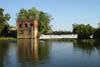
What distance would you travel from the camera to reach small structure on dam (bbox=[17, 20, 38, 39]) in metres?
64.8

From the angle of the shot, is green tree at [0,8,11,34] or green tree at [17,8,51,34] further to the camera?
green tree at [17,8,51,34]

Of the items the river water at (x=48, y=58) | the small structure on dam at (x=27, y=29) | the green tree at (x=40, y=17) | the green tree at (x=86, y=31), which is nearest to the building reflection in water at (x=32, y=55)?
the river water at (x=48, y=58)

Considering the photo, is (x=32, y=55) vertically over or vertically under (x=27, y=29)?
under

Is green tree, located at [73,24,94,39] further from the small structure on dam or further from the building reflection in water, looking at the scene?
the building reflection in water

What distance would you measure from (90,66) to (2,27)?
5746 cm

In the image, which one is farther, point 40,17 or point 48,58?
point 40,17

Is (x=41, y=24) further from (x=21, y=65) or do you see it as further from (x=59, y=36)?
(x=21, y=65)

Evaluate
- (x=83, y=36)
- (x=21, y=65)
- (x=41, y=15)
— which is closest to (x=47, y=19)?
(x=41, y=15)

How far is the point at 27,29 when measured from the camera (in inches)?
2589

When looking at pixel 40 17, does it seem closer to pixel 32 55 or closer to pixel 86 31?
pixel 86 31

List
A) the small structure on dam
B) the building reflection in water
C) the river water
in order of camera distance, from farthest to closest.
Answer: the small structure on dam, the building reflection in water, the river water

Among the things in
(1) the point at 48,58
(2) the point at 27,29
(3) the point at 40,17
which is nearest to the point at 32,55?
(1) the point at 48,58

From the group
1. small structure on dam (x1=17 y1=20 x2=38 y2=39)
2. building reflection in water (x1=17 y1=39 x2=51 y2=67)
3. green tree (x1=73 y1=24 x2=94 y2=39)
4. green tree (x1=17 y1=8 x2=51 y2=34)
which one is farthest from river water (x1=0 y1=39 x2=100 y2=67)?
green tree (x1=17 y1=8 x2=51 y2=34)

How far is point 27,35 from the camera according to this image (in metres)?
65.3
